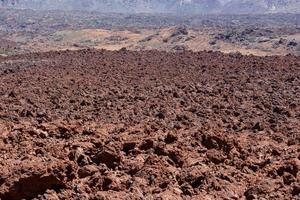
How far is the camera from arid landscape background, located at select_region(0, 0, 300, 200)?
8.22 meters

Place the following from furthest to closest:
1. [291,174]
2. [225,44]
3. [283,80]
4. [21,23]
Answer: [21,23] < [225,44] < [283,80] < [291,174]

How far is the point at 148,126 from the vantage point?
37.9 feet

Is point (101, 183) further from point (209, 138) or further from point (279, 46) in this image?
point (279, 46)

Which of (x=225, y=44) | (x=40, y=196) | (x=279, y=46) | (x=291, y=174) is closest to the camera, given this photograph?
(x=40, y=196)

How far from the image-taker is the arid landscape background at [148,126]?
8.22 metres

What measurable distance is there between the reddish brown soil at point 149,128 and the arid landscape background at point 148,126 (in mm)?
25

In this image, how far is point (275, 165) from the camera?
9.11m

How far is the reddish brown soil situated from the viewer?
8.22 m

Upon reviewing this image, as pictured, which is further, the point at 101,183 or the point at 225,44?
the point at 225,44

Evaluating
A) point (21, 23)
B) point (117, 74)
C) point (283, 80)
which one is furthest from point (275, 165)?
point (21, 23)

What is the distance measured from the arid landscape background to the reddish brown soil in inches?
1.0

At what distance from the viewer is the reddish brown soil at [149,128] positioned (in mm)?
8219

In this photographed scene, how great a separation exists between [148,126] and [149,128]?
0.33 m

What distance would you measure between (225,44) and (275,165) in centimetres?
4004
